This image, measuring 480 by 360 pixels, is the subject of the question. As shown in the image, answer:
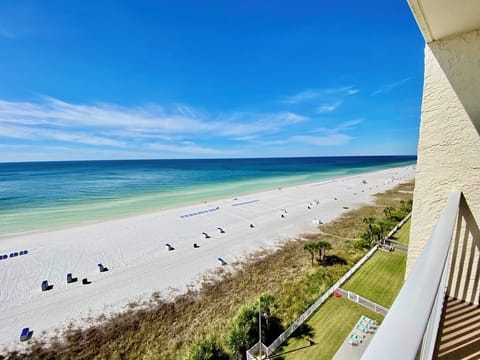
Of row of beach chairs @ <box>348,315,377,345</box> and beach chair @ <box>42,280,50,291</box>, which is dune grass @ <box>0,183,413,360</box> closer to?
row of beach chairs @ <box>348,315,377,345</box>

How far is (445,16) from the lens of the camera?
6.28 ft

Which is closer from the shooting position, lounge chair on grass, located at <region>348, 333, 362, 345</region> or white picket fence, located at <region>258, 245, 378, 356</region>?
lounge chair on grass, located at <region>348, 333, 362, 345</region>

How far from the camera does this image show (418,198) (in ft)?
8.18

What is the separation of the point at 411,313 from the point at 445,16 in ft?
8.16

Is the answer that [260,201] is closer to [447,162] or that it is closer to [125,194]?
[125,194]

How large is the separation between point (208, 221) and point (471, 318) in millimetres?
19491

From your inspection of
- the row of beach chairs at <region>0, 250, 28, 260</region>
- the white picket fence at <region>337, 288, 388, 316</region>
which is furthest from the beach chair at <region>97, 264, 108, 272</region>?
the white picket fence at <region>337, 288, 388, 316</region>

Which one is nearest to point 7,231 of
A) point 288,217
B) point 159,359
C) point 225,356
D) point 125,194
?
point 125,194

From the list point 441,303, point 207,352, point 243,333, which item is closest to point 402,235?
point 243,333

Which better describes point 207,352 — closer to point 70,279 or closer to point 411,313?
point 411,313

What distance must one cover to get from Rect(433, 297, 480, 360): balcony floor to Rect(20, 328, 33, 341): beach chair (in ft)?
38.5

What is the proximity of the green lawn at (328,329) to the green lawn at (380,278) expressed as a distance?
1023mm

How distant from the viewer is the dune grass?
25.0 feet

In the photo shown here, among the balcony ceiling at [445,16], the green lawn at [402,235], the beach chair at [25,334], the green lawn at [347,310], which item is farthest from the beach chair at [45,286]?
the green lawn at [402,235]
